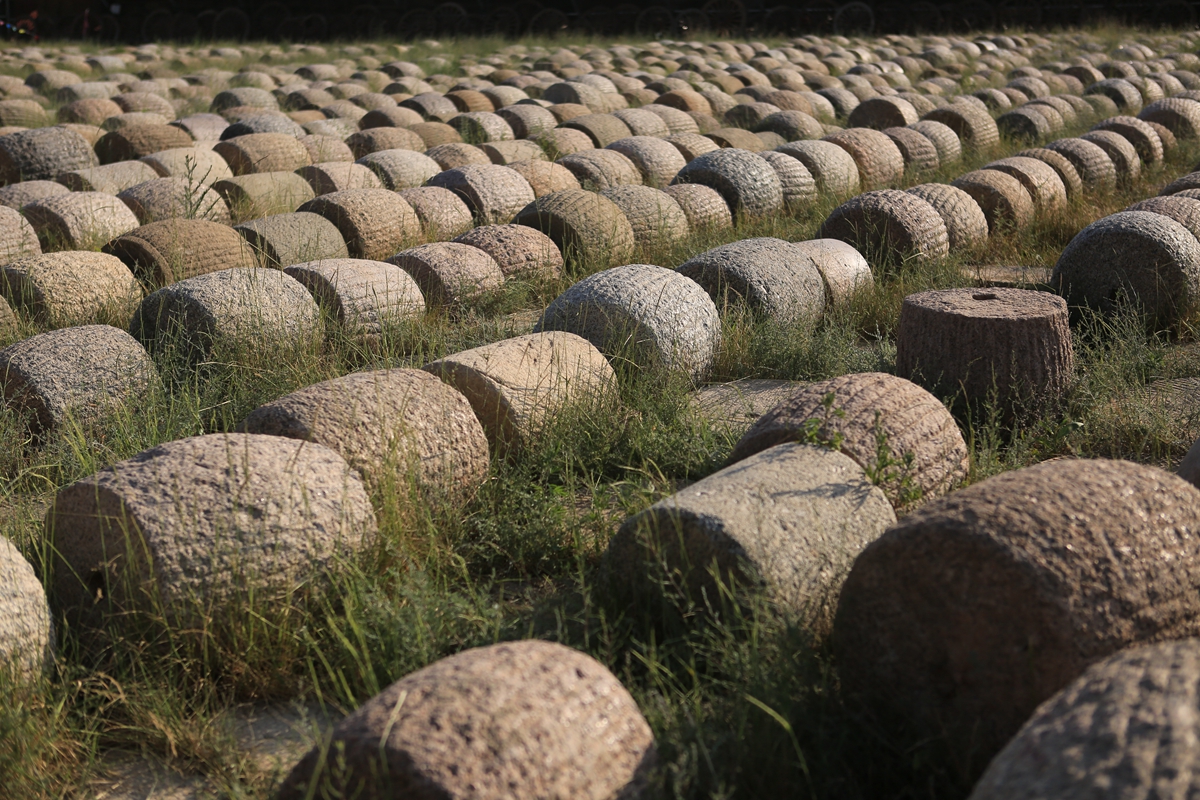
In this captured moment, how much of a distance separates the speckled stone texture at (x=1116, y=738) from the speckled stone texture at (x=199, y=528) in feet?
6.40

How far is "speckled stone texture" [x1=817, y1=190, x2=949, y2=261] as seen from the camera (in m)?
6.68

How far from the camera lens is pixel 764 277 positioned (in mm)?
5660

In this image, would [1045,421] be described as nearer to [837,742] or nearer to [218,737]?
[837,742]

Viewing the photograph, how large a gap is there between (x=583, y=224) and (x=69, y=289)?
2935 millimetres

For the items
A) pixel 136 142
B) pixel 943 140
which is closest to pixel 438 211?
pixel 136 142

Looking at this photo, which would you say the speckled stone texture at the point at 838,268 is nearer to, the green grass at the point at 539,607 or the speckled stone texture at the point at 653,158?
the green grass at the point at 539,607

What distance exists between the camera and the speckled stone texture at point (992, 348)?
4430 mm

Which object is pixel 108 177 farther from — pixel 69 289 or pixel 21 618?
pixel 21 618

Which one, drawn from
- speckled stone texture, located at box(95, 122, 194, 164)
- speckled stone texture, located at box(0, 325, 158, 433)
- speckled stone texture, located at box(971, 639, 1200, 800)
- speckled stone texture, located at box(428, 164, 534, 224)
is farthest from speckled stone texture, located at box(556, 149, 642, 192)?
speckled stone texture, located at box(971, 639, 1200, 800)

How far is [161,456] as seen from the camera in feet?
10.1

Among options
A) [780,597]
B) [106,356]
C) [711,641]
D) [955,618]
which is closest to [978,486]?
[955,618]

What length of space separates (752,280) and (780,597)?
3.02 meters

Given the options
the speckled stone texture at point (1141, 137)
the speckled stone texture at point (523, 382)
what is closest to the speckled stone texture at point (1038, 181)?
the speckled stone texture at point (1141, 137)

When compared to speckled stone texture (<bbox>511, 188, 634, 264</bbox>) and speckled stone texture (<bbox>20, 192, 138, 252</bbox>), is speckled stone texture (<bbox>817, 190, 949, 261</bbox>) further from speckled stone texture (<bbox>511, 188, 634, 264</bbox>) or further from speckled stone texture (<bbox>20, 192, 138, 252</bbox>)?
speckled stone texture (<bbox>20, 192, 138, 252</bbox>)
